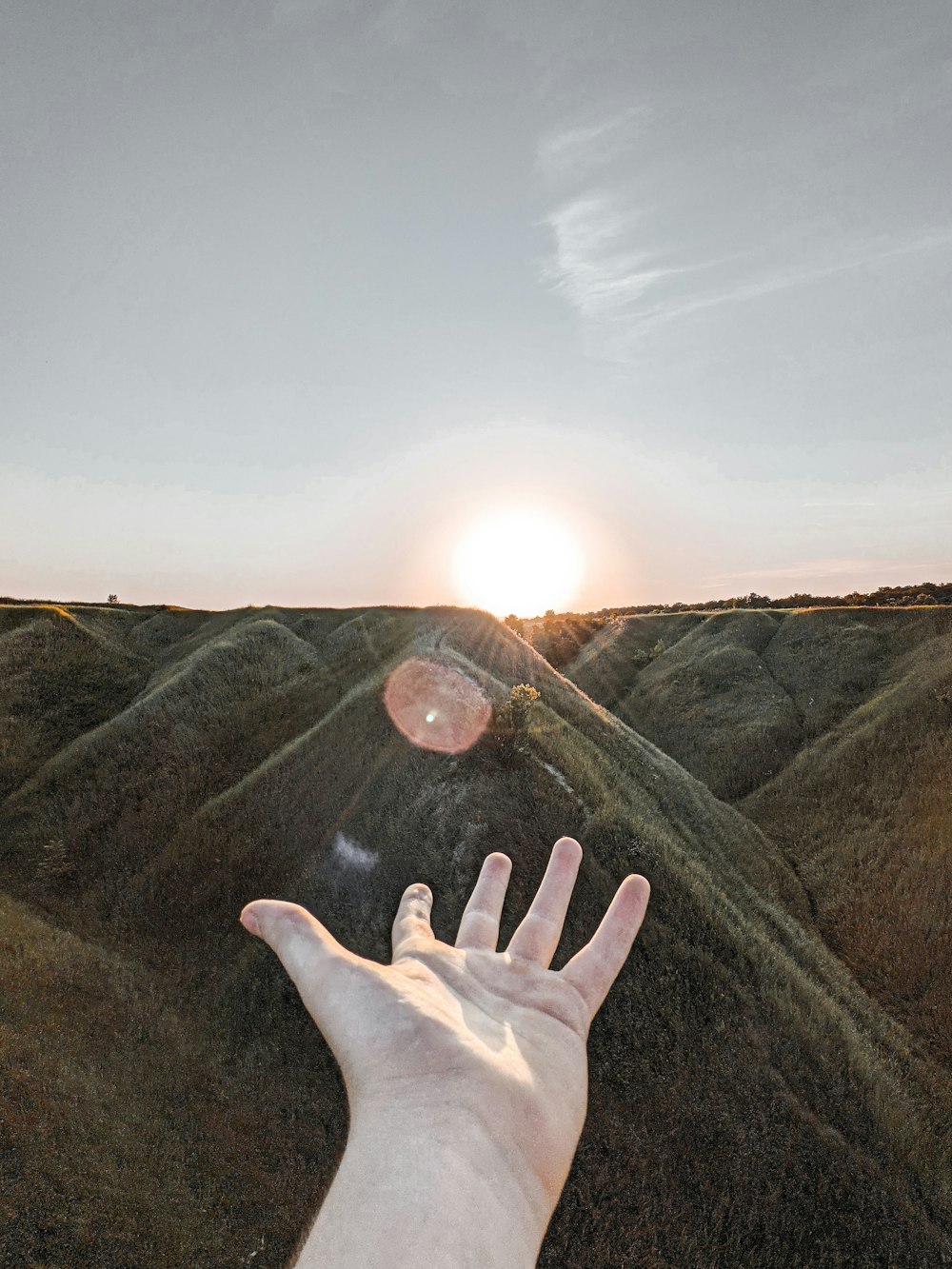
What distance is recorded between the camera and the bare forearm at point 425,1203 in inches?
105

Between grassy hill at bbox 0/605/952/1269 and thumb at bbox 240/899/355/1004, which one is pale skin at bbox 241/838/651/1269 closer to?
thumb at bbox 240/899/355/1004

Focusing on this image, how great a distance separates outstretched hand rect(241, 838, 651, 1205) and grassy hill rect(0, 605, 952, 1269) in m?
7.91

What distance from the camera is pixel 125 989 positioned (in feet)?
43.1

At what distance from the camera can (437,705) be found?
63.5 feet

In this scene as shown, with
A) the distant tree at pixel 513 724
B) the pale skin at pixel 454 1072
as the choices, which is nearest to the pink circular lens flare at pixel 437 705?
the distant tree at pixel 513 724

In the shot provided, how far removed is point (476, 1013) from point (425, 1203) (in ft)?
4.45

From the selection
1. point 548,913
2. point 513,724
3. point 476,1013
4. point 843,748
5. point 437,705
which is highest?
point 548,913

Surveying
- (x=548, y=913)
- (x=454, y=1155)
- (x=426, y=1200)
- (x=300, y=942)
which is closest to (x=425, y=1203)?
(x=426, y=1200)

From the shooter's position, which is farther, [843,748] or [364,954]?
[843,748]

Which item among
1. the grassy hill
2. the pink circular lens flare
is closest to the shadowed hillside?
the grassy hill

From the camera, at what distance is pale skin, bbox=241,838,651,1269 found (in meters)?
2.79

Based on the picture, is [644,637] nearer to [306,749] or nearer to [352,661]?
[352,661]

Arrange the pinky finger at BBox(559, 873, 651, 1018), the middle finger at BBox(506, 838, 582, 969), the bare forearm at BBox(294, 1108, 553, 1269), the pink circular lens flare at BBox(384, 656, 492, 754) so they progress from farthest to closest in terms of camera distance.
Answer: the pink circular lens flare at BBox(384, 656, 492, 754), the middle finger at BBox(506, 838, 582, 969), the pinky finger at BBox(559, 873, 651, 1018), the bare forearm at BBox(294, 1108, 553, 1269)

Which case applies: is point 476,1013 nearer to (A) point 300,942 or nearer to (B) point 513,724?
(A) point 300,942
